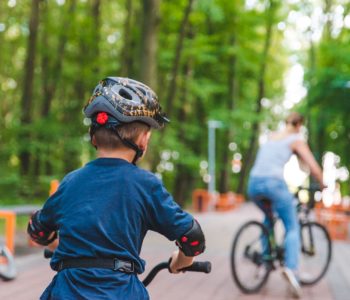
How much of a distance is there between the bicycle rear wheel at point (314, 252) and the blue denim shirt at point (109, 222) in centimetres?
528

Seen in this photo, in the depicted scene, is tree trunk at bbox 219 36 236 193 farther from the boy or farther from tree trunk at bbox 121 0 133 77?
the boy

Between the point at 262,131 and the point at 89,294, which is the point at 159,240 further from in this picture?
the point at 262,131

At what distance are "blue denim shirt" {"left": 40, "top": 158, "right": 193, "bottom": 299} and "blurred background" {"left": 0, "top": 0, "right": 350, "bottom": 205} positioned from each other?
35.2ft

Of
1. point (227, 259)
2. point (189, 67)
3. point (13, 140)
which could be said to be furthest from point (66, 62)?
point (227, 259)

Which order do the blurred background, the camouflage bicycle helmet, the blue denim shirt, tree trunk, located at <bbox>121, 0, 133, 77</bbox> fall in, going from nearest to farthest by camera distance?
the blue denim shirt
the camouflage bicycle helmet
the blurred background
tree trunk, located at <bbox>121, 0, 133, 77</bbox>

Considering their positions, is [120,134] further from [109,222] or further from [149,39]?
[149,39]

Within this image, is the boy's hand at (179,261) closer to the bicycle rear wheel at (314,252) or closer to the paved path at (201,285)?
the paved path at (201,285)

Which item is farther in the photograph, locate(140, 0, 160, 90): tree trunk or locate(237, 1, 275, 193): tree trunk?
locate(237, 1, 275, 193): tree trunk

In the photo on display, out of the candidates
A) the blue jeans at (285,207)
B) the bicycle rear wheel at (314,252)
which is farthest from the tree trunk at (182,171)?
the blue jeans at (285,207)

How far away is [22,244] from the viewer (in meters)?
11.2

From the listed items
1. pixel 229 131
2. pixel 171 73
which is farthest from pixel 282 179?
pixel 229 131

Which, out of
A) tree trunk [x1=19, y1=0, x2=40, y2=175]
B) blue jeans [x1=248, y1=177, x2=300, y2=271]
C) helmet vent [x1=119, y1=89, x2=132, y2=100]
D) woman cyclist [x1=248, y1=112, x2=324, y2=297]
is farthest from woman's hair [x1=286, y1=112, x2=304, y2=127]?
tree trunk [x1=19, y1=0, x2=40, y2=175]

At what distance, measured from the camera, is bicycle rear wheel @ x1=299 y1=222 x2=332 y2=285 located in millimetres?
7387

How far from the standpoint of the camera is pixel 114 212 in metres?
2.27
